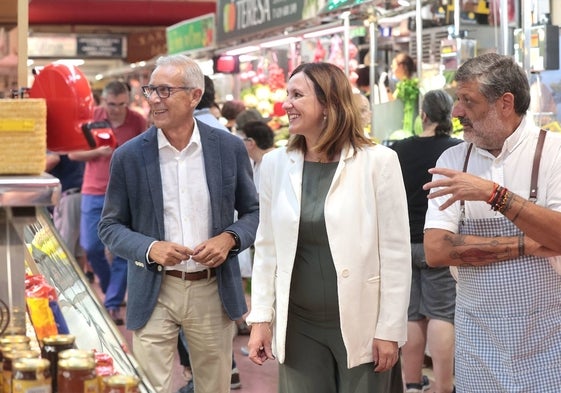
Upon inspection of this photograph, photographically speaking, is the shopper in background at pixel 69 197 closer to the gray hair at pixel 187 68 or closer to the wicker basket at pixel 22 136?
the gray hair at pixel 187 68

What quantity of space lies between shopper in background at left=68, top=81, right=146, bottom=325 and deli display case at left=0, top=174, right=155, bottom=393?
157 inches

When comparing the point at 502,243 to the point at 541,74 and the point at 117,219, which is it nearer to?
the point at 117,219

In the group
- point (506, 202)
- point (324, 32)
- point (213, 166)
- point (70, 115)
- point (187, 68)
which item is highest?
point (324, 32)

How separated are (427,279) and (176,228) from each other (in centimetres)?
196

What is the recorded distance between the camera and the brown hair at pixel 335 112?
3.41 metres

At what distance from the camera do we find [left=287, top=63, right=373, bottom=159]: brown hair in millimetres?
3406

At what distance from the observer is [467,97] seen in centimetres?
323

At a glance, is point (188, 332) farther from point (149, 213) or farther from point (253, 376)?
point (253, 376)

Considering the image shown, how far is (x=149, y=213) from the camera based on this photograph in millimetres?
3957

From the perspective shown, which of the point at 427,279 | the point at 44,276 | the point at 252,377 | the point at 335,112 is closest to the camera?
Answer: the point at 335,112

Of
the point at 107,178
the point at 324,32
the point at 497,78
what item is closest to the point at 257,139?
the point at 107,178

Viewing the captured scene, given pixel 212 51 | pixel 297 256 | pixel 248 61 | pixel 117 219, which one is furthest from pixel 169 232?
pixel 212 51

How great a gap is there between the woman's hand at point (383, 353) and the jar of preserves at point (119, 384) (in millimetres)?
1372

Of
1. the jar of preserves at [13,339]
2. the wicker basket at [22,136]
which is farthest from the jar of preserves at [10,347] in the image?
the wicker basket at [22,136]
